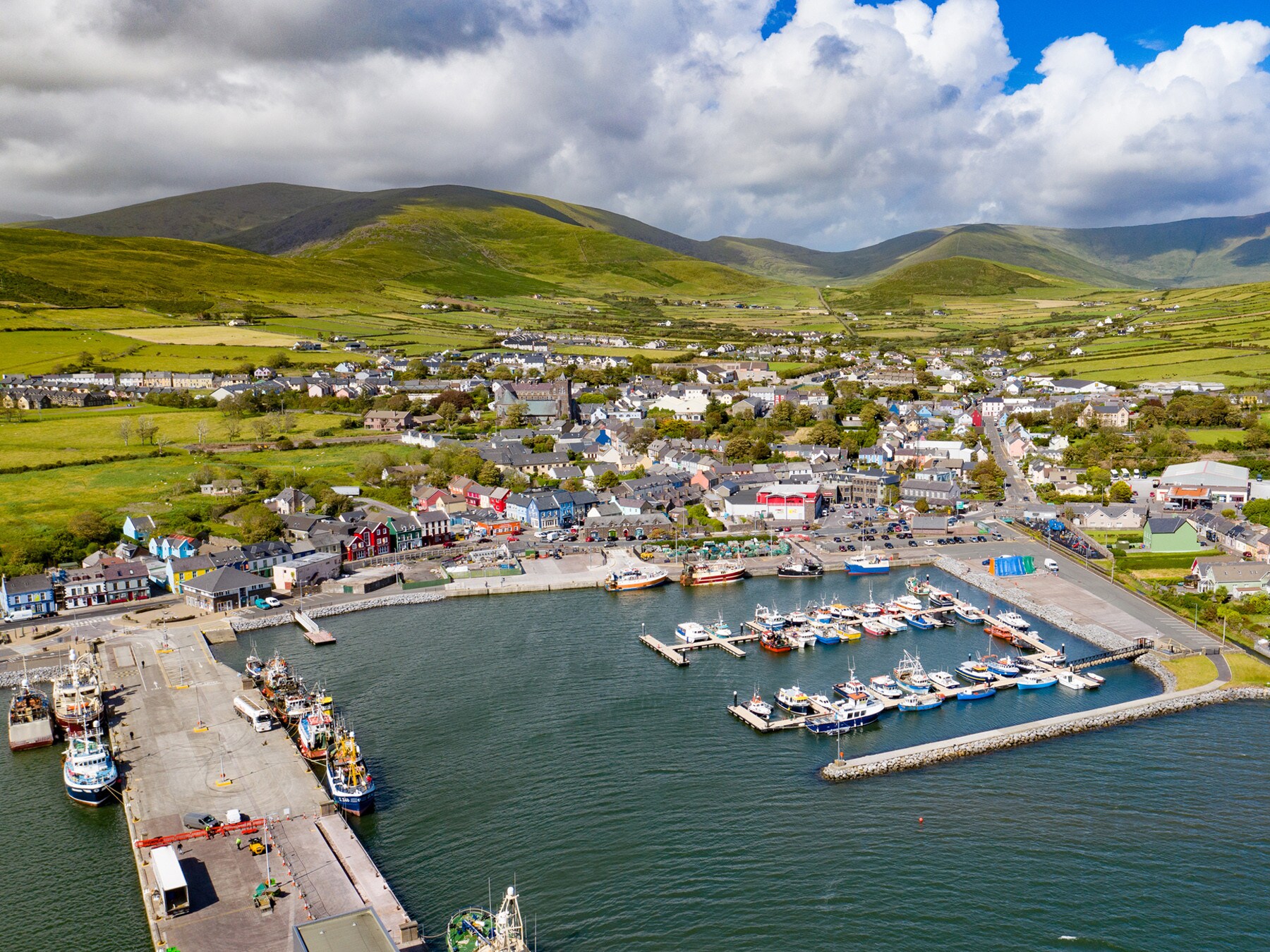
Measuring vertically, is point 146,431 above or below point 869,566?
above

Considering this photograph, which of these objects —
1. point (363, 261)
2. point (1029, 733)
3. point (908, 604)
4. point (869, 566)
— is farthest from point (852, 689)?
point (363, 261)

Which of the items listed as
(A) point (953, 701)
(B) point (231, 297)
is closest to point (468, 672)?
(A) point (953, 701)

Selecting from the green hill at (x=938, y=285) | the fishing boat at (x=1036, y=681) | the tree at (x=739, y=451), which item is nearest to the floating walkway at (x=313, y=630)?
the fishing boat at (x=1036, y=681)

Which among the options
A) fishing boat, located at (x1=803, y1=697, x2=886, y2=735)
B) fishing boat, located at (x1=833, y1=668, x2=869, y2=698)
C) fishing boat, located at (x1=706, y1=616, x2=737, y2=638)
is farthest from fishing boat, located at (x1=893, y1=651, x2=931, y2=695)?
fishing boat, located at (x1=706, y1=616, x2=737, y2=638)

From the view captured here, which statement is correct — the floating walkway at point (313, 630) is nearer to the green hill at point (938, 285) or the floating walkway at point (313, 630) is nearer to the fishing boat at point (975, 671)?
the fishing boat at point (975, 671)

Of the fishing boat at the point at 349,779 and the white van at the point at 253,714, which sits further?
the white van at the point at 253,714

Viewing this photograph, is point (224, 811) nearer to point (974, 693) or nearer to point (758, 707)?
point (758, 707)
